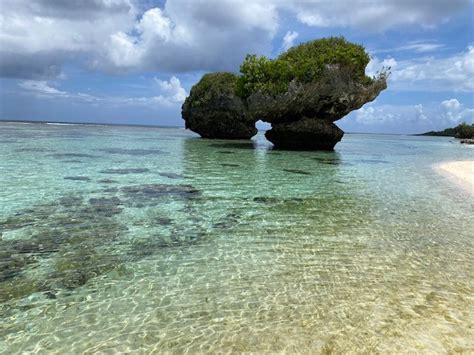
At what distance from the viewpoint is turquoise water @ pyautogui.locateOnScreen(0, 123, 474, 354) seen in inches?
A: 183

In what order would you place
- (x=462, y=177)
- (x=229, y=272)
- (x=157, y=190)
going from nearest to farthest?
(x=229, y=272) → (x=157, y=190) → (x=462, y=177)

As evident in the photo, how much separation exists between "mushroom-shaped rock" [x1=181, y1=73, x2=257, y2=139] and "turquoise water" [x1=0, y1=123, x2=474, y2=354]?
34.0 meters

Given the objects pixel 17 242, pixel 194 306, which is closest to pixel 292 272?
pixel 194 306

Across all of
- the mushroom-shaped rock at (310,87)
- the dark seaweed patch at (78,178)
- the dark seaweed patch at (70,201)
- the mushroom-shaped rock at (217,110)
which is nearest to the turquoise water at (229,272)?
the dark seaweed patch at (70,201)

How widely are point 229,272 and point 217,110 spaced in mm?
41739

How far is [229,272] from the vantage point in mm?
6598

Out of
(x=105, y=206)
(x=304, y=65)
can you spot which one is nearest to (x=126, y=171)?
(x=105, y=206)

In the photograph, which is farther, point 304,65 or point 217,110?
point 217,110

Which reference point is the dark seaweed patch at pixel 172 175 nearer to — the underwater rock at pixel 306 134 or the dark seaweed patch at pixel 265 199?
the dark seaweed patch at pixel 265 199

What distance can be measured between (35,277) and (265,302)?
3.82 meters

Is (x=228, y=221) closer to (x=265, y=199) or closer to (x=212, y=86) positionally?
(x=265, y=199)

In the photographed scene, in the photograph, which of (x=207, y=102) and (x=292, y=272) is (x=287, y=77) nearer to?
(x=207, y=102)

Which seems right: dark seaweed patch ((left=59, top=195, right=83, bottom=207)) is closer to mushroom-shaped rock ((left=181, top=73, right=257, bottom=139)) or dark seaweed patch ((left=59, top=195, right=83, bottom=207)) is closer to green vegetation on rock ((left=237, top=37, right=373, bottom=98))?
green vegetation on rock ((left=237, top=37, right=373, bottom=98))

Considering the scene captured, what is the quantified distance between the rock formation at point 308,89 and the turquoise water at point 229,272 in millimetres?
19694
